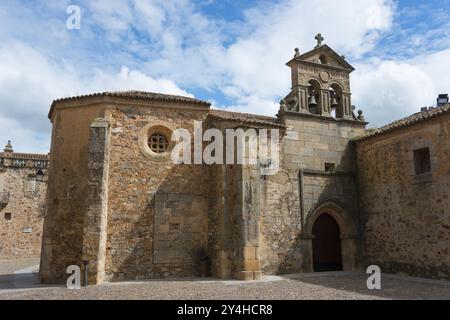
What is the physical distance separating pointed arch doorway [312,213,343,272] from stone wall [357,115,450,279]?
0.96 m

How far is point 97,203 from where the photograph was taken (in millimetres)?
10414

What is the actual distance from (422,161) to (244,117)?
599cm

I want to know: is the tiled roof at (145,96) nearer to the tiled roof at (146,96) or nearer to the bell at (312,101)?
the tiled roof at (146,96)

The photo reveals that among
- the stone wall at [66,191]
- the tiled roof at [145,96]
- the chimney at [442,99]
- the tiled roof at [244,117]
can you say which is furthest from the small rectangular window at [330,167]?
the stone wall at [66,191]

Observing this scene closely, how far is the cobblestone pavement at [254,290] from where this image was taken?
8.25 m

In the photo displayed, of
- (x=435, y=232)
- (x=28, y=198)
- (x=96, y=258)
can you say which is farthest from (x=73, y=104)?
(x=28, y=198)

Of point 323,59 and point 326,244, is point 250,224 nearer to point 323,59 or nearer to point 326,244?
point 326,244

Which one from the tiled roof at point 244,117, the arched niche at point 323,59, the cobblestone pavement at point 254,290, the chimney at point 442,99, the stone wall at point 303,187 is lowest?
the cobblestone pavement at point 254,290

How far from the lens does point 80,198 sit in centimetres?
1150

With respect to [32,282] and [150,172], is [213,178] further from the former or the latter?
[32,282]

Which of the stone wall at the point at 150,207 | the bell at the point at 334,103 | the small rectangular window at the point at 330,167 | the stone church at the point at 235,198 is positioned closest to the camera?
the stone church at the point at 235,198

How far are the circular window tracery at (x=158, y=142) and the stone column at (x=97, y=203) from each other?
5.06ft

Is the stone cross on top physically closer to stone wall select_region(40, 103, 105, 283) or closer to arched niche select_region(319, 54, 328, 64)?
arched niche select_region(319, 54, 328, 64)
